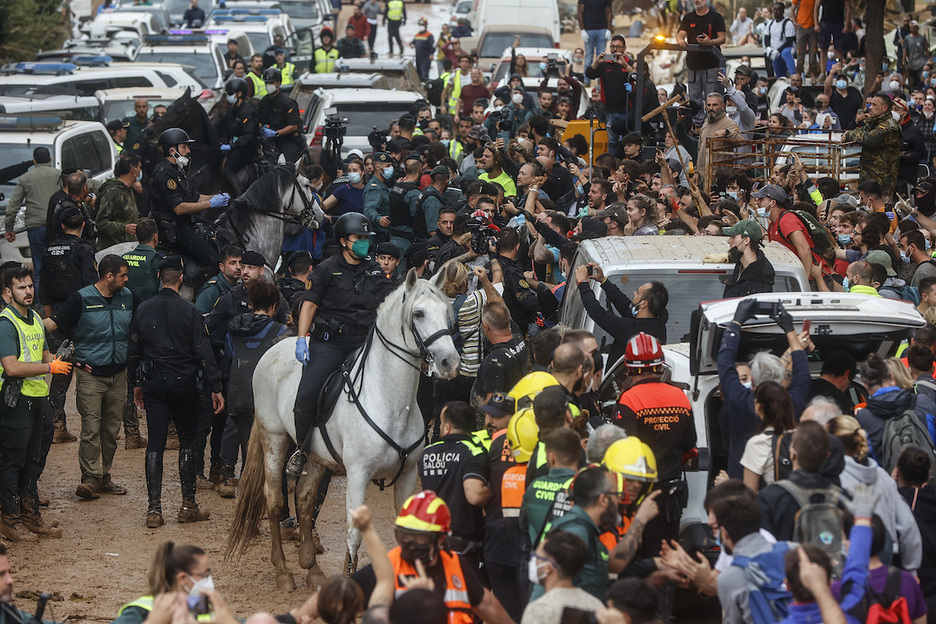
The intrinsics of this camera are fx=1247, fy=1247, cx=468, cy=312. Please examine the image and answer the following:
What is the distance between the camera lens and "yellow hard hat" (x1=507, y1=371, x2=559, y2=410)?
7172 mm

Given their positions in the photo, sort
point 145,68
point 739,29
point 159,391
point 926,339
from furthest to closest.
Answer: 1. point 739,29
2. point 145,68
3. point 159,391
4. point 926,339

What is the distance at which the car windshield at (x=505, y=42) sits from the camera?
3059 centimetres

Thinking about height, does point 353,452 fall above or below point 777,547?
below

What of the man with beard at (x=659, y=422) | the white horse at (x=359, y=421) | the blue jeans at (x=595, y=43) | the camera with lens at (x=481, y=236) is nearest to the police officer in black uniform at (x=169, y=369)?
the white horse at (x=359, y=421)

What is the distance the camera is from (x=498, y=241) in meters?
11.3

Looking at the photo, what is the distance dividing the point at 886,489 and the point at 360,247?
4.53 m

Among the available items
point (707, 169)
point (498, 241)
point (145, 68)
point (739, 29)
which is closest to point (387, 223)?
point (498, 241)

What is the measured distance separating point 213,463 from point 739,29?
82.1 ft

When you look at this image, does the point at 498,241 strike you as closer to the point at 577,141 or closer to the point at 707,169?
the point at 707,169

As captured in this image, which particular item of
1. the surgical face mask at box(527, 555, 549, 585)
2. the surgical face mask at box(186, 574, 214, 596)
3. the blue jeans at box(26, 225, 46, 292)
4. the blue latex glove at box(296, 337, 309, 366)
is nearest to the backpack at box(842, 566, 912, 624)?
the surgical face mask at box(527, 555, 549, 585)

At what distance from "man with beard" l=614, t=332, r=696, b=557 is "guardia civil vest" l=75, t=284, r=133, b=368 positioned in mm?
5366

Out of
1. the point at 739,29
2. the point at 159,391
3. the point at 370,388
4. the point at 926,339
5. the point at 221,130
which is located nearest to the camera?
the point at 926,339

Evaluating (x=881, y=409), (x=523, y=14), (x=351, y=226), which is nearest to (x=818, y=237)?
(x=881, y=409)

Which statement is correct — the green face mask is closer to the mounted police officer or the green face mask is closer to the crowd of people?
the crowd of people
